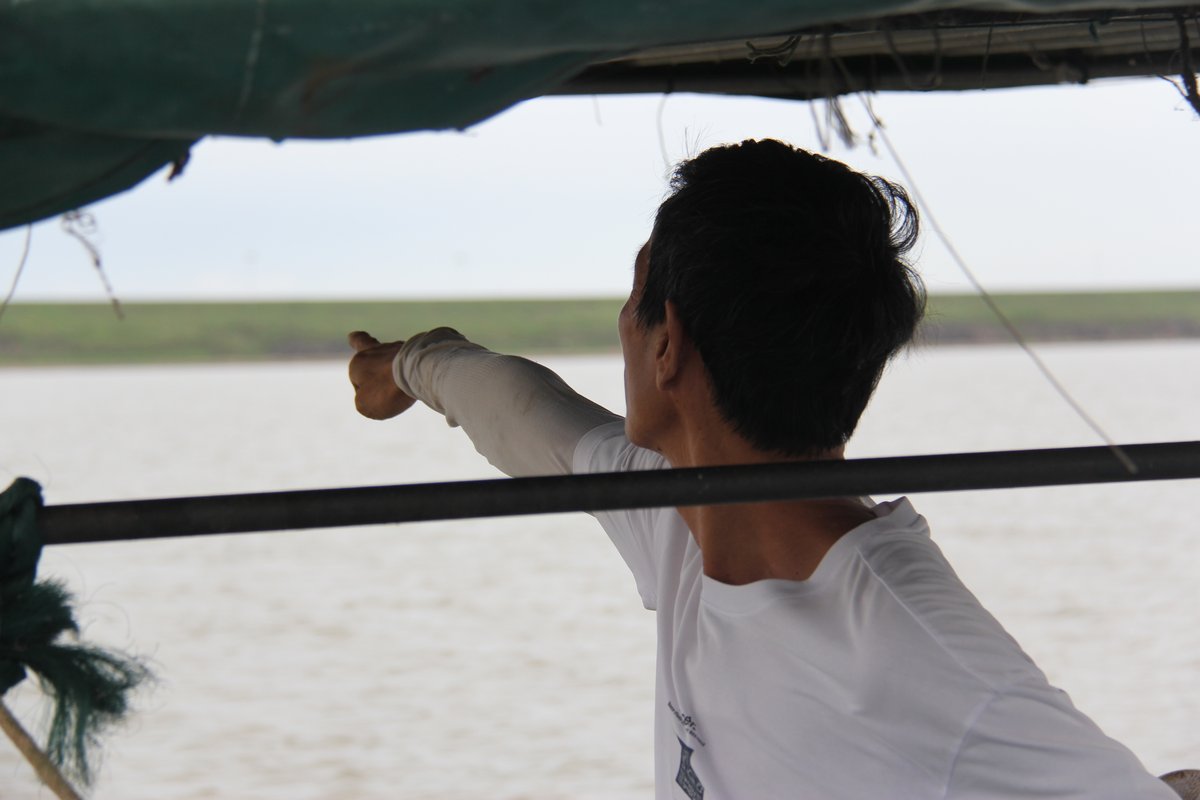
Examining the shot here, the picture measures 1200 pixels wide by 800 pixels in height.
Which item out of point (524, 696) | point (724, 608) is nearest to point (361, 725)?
point (524, 696)

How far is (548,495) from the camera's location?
32.1 inches

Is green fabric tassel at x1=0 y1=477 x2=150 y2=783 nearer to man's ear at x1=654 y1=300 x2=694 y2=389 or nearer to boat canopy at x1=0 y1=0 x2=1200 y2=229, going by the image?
boat canopy at x1=0 y1=0 x2=1200 y2=229

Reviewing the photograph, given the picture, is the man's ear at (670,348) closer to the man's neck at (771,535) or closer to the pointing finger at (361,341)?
the man's neck at (771,535)

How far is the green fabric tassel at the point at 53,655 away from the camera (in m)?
0.77

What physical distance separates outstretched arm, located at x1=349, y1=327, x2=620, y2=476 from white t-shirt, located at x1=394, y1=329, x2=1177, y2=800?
114 millimetres

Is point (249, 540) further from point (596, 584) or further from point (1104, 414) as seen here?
point (1104, 414)

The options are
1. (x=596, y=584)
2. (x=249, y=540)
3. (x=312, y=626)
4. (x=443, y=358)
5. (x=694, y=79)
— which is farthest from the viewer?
(x=249, y=540)

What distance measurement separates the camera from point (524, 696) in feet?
18.3

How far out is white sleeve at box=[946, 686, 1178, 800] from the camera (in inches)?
32.5

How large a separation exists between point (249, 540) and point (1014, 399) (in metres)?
13.3

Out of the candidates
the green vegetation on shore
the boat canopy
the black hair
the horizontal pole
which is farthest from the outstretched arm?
the green vegetation on shore

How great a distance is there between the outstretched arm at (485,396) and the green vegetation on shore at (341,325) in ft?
88.6

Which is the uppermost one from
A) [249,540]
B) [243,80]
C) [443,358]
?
[249,540]

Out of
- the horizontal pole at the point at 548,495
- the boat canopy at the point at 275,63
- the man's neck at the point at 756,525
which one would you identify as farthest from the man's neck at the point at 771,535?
the boat canopy at the point at 275,63
